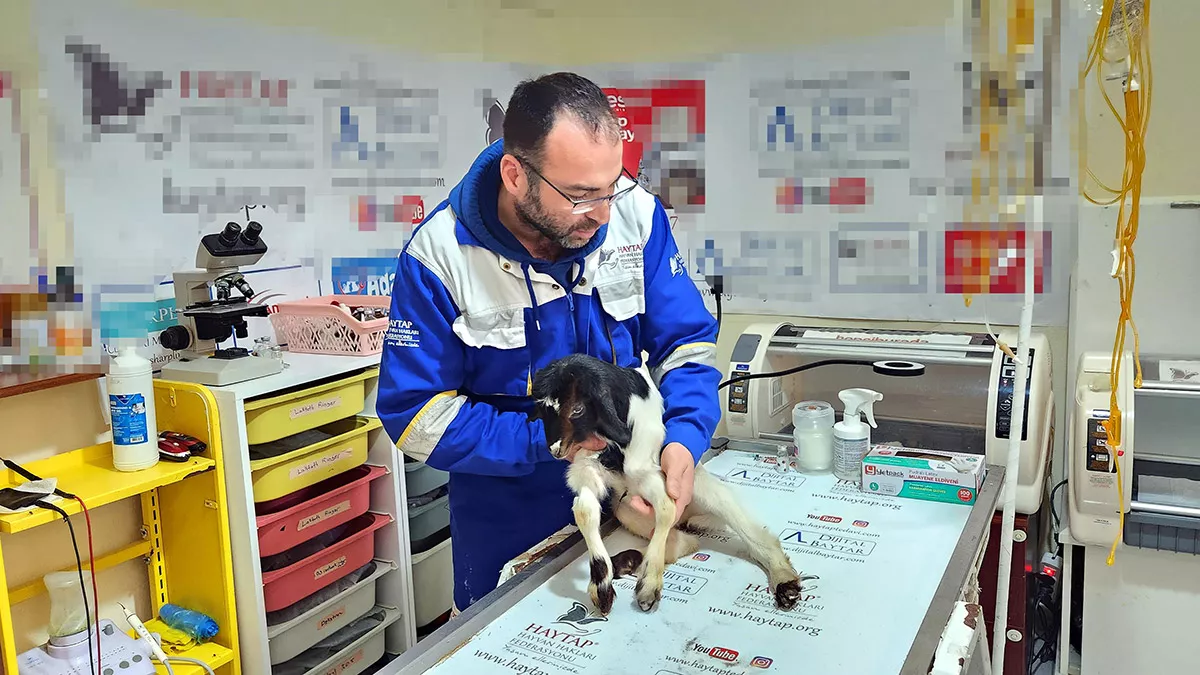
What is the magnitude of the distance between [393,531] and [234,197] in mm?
1017

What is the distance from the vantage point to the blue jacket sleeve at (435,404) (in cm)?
137

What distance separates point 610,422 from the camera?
1.25 metres

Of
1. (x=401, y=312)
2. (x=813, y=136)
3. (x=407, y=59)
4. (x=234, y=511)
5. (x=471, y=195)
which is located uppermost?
(x=407, y=59)

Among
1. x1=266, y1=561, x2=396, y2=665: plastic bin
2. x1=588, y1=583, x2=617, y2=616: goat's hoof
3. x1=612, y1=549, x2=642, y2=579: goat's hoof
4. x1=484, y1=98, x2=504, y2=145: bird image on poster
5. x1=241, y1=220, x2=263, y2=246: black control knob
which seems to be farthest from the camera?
x1=484, y1=98, x2=504, y2=145: bird image on poster

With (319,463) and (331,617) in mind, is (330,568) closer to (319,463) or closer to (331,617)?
(331,617)

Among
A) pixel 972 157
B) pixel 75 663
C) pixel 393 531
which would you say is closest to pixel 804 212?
pixel 972 157

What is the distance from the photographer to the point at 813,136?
244 centimetres

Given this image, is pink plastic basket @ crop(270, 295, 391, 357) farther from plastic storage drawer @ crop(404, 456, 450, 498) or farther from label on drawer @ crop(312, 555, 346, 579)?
label on drawer @ crop(312, 555, 346, 579)

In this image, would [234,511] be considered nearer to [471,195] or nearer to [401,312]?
[401,312]

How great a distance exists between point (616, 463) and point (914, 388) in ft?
4.09

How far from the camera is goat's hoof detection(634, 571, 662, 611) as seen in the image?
1.25 meters

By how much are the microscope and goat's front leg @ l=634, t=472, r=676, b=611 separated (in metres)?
1.17

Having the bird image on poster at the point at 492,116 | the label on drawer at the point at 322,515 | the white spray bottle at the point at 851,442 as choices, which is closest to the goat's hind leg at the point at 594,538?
the white spray bottle at the point at 851,442

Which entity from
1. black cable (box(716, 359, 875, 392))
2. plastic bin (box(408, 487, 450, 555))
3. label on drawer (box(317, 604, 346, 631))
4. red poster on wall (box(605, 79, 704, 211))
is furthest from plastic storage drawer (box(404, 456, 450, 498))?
red poster on wall (box(605, 79, 704, 211))
